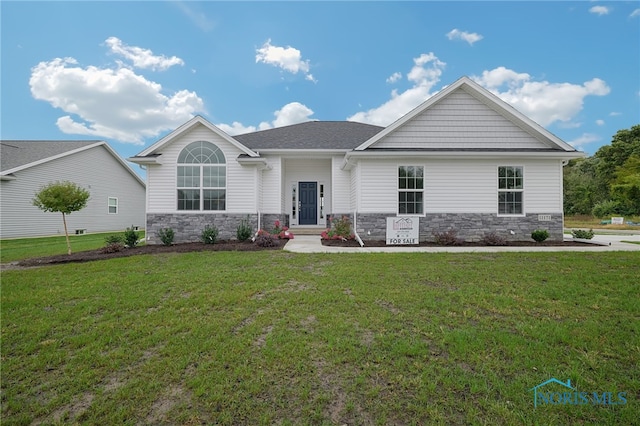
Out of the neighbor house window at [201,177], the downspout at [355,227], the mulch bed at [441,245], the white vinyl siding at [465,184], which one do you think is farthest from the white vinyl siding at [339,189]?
the neighbor house window at [201,177]

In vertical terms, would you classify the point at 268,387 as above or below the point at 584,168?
below

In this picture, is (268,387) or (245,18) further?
(245,18)

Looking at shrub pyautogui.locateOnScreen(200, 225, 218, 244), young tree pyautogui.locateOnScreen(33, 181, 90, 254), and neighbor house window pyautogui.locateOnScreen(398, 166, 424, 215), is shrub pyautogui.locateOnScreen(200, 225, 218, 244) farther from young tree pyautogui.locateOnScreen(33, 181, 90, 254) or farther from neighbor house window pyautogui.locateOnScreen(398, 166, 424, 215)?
neighbor house window pyautogui.locateOnScreen(398, 166, 424, 215)

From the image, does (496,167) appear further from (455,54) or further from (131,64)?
(131,64)

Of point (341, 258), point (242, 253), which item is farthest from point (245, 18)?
point (341, 258)

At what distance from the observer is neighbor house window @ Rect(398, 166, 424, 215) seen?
1147 cm

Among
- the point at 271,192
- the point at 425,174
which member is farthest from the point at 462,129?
the point at 271,192

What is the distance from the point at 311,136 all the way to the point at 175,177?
264 inches

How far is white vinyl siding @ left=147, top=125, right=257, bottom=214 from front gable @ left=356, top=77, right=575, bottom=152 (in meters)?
5.82

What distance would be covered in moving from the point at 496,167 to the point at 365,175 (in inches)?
210

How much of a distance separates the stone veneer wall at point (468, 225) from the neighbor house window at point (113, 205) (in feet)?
67.2

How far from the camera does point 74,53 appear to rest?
1170 cm

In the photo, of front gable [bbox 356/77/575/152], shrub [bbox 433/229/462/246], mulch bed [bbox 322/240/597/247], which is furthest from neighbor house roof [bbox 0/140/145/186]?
shrub [bbox 433/229/462/246]

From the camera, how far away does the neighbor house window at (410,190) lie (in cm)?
1147
